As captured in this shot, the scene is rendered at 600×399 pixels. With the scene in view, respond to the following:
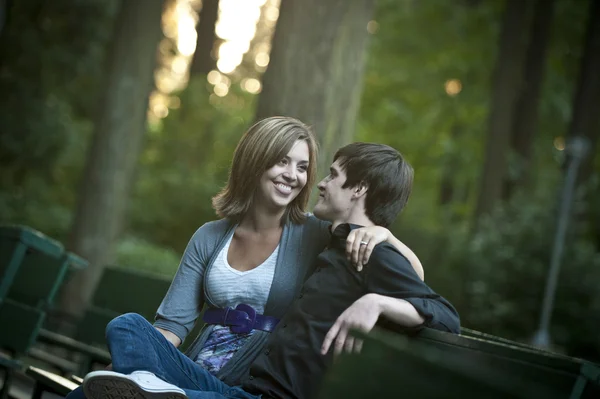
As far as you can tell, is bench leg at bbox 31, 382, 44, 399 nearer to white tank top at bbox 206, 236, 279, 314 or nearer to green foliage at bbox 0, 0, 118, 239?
white tank top at bbox 206, 236, 279, 314

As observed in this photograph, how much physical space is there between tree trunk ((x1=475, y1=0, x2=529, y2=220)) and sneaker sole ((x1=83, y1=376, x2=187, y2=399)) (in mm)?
17703

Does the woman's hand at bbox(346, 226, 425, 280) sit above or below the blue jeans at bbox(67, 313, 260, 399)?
above

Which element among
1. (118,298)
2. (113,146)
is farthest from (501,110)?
(118,298)

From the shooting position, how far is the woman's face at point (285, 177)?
3990mm

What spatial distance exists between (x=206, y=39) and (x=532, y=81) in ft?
27.9

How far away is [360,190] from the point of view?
3699 millimetres

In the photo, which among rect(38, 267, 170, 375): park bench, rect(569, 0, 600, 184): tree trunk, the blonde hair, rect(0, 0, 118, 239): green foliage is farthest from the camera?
rect(569, 0, 600, 184): tree trunk

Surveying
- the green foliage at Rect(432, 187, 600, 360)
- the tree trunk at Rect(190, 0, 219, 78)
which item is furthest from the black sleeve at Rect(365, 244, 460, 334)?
the tree trunk at Rect(190, 0, 219, 78)

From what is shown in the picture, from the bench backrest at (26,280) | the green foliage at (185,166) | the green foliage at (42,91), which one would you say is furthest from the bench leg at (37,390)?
the green foliage at (185,166)

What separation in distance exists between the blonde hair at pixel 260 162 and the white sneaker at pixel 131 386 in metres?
1.02

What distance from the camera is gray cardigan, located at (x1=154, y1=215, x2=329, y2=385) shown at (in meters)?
3.88

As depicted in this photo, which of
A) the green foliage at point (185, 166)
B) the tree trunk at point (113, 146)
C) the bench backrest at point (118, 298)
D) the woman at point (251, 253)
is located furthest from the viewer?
the green foliage at point (185, 166)

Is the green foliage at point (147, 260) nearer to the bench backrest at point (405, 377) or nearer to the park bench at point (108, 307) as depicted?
the park bench at point (108, 307)

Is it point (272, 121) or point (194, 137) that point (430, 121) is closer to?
point (194, 137)
